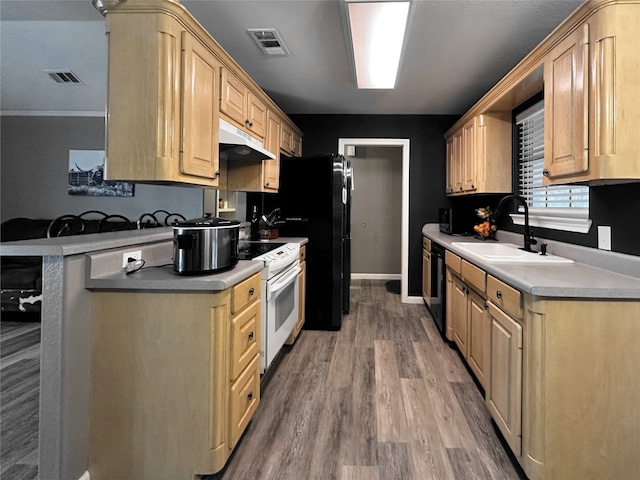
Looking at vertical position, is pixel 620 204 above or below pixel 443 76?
below

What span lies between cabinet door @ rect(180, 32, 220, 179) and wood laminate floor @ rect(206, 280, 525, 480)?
58.8 inches

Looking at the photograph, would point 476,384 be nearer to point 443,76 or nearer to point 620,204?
point 620,204

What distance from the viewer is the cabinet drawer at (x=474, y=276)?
2107mm

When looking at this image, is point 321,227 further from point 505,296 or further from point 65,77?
point 65,77

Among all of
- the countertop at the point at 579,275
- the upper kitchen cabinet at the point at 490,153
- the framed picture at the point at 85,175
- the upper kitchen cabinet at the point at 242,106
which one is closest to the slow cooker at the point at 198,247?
the upper kitchen cabinet at the point at 242,106

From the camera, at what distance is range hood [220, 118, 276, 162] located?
231 centimetres

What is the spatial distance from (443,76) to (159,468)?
361 centimetres

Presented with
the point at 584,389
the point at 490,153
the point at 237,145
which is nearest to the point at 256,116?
the point at 237,145

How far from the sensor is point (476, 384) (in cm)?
243

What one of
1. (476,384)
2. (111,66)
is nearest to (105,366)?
(111,66)

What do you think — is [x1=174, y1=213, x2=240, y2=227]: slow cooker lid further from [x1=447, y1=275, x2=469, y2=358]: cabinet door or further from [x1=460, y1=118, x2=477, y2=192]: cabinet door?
[x1=460, y1=118, x2=477, y2=192]: cabinet door

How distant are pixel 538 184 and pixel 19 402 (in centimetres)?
408

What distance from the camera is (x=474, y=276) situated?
2.29 meters

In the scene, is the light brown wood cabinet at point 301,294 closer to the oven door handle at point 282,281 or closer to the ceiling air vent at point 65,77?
the oven door handle at point 282,281
